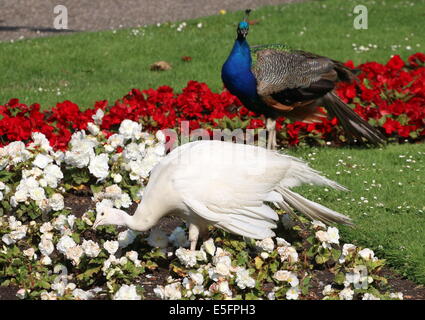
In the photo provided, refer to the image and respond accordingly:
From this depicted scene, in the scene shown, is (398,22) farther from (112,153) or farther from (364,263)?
(364,263)

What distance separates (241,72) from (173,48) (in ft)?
14.7

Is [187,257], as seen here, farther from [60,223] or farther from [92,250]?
[60,223]

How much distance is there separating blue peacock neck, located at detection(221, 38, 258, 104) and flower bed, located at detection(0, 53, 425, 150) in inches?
26.7

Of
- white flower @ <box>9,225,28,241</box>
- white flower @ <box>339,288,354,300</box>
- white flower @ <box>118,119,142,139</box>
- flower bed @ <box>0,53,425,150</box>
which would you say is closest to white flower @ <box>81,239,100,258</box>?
white flower @ <box>9,225,28,241</box>

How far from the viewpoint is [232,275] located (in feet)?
15.0

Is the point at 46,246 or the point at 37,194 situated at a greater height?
the point at 37,194

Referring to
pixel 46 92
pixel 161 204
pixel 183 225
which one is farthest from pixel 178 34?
pixel 161 204

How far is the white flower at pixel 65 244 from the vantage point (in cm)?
496

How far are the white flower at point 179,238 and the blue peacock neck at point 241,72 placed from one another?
6.34ft

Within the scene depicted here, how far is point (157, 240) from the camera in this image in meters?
5.21

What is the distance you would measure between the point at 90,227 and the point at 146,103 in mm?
2804

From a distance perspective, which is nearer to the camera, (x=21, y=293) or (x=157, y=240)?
(x=21, y=293)

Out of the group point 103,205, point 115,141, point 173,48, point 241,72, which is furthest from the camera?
point 173,48

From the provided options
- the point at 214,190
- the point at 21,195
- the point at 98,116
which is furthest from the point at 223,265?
the point at 98,116
